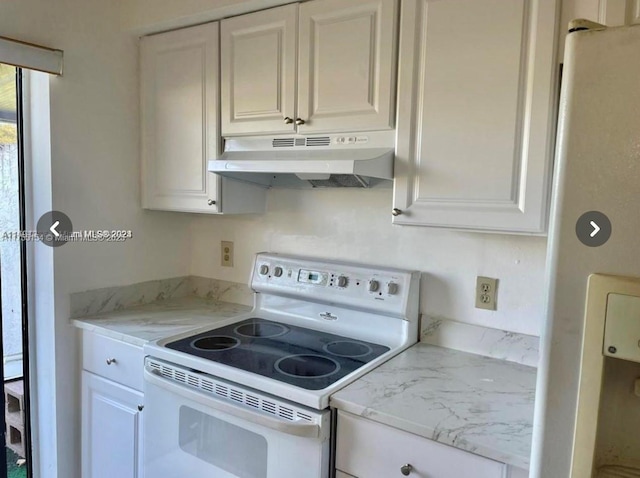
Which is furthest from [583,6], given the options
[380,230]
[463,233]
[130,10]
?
[130,10]

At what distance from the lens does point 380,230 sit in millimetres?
1853

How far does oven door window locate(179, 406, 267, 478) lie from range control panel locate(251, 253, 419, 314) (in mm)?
619

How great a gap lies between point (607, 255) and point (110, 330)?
1.73 m

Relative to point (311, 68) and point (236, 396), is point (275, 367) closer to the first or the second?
point (236, 396)

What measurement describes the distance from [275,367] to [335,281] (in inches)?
18.3

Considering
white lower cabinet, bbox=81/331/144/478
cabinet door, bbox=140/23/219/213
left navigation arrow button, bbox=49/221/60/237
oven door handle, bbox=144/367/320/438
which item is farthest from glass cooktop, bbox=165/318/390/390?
left navigation arrow button, bbox=49/221/60/237

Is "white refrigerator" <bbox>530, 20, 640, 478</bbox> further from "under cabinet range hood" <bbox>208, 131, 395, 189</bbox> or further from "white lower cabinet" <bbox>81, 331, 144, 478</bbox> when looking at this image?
"white lower cabinet" <bbox>81, 331, 144, 478</bbox>

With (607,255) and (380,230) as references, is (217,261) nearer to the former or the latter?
(380,230)

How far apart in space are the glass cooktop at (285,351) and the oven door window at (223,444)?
0.18 m

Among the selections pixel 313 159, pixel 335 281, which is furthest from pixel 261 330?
pixel 313 159

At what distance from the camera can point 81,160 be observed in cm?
197

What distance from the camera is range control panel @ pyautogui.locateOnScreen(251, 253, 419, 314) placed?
67.6 inches

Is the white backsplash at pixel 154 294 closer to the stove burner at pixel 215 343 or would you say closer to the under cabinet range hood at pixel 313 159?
the stove burner at pixel 215 343

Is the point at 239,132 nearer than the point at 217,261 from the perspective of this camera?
Yes
